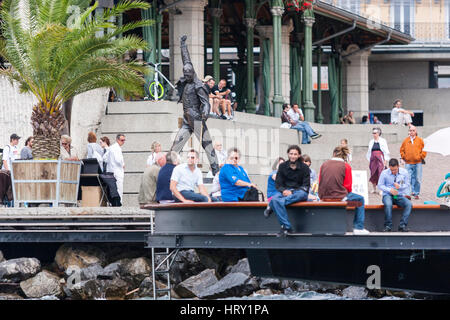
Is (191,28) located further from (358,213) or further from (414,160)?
(358,213)

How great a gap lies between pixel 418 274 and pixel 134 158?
849cm

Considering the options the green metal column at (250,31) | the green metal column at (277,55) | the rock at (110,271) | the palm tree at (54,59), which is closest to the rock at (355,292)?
the rock at (110,271)

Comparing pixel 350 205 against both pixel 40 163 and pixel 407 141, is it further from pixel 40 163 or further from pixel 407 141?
pixel 407 141

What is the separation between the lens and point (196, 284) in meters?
19.2

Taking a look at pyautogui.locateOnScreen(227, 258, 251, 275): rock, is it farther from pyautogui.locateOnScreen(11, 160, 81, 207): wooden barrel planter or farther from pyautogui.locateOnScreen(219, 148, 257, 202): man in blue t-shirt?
pyautogui.locateOnScreen(11, 160, 81, 207): wooden barrel planter

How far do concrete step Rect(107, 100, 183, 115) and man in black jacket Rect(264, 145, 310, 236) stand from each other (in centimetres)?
920

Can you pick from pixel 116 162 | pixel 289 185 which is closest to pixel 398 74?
pixel 116 162

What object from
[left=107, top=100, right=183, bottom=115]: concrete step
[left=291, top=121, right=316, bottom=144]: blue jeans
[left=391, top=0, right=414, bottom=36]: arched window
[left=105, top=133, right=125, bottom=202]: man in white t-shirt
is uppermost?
[left=391, top=0, right=414, bottom=36]: arched window

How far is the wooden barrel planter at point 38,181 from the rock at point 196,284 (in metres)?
2.75

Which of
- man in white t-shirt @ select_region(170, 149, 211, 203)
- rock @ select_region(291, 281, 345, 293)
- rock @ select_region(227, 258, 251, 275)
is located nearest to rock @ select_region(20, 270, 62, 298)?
rock @ select_region(227, 258, 251, 275)

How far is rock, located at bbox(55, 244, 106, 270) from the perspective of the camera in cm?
1994

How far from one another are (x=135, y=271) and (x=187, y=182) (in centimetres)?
305

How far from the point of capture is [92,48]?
21031mm

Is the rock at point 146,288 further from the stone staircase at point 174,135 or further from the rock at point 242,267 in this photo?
the stone staircase at point 174,135
